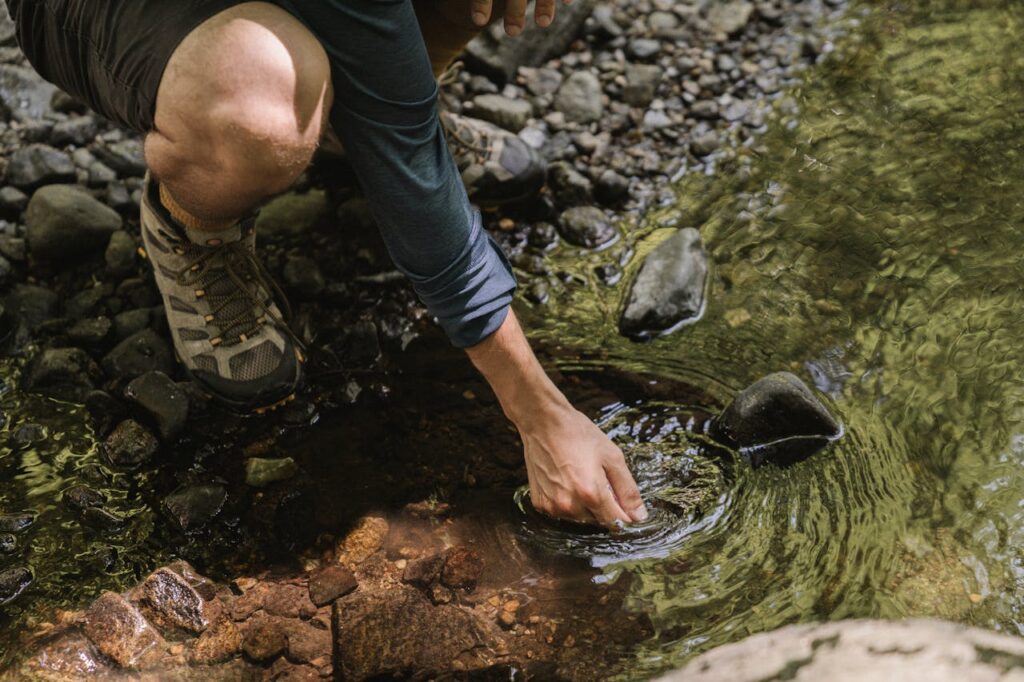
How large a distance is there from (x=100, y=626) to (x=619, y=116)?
2.11 metres

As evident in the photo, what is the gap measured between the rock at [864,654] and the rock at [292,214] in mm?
1650

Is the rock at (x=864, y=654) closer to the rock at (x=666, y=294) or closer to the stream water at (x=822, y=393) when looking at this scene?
the stream water at (x=822, y=393)

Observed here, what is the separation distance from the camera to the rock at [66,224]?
102 inches

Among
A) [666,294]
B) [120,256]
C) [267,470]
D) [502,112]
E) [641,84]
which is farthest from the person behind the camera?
[641,84]

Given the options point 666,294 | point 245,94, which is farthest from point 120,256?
point 666,294

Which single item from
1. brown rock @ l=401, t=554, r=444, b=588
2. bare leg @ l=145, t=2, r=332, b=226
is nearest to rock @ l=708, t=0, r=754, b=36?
bare leg @ l=145, t=2, r=332, b=226

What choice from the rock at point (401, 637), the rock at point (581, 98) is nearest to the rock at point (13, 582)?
the rock at point (401, 637)

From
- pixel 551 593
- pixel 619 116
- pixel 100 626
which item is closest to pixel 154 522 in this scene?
pixel 100 626

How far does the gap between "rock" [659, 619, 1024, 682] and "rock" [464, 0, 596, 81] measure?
2.16 m

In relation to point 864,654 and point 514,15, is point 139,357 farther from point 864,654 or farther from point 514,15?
point 864,654

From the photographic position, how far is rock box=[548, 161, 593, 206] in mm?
2801

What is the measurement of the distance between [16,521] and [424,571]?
0.87m

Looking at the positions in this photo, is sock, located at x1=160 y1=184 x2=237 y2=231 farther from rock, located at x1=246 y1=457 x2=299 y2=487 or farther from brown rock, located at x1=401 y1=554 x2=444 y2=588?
brown rock, located at x1=401 y1=554 x2=444 y2=588

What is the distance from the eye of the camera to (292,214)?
108 inches
